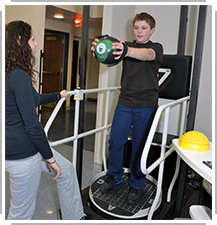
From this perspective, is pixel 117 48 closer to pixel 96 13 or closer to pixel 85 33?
pixel 85 33

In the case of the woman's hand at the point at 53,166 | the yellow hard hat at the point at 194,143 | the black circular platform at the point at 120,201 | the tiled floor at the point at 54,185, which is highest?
the yellow hard hat at the point at 194,143

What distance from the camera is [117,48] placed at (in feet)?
4.77

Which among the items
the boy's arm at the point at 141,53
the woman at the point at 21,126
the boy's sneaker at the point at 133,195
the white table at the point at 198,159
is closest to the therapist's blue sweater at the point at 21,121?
the woman at the point at 21,126

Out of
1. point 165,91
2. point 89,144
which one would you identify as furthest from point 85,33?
point 89,144

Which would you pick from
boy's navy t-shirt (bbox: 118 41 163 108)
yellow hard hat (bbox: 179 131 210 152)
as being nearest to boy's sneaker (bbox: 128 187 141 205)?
boy's navy t-shirt (bbox: 118 41 163 108)

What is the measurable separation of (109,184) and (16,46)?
1549mm

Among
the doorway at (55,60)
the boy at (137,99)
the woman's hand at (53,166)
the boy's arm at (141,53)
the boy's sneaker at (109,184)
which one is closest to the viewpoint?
the woman's hand at (53,166)

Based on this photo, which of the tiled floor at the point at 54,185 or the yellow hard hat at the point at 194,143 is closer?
the yellow hard hat at the point at 194,143

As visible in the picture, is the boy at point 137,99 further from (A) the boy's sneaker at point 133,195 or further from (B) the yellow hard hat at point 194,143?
(B) the yellow hard hat at point 194,143

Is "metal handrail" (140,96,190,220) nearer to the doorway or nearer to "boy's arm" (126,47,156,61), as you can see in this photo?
"boy's arm" (126,47,156,61)

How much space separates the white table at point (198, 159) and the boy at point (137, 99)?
2.09 feet

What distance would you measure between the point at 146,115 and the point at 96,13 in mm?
2326

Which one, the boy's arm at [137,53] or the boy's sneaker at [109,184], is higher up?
the boy's arm at [137,53]

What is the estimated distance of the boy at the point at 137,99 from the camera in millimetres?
2035
